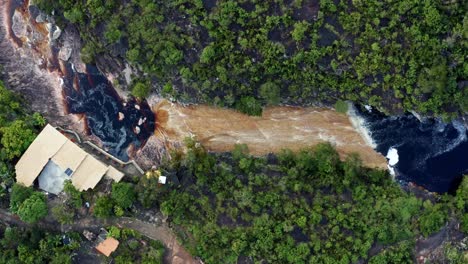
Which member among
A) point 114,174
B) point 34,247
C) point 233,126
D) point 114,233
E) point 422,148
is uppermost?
point 233,126

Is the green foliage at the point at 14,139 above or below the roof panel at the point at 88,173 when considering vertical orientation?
above

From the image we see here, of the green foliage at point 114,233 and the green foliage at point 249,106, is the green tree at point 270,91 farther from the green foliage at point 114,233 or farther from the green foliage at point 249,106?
the green foliage at point 114,233

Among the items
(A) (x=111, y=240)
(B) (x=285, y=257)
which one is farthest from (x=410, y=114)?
(A) (x=111, y=240)

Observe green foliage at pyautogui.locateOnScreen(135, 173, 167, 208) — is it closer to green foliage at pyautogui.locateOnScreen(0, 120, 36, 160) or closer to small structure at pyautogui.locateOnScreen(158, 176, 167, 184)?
small structure at pyautogui.locateOnScreen(158, 176, 167, 184)

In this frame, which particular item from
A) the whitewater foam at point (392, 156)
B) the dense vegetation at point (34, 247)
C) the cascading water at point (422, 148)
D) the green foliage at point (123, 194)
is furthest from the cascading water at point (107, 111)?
the whitewater foam at point (392, 156)

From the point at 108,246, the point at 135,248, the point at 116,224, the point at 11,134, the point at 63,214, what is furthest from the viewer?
the point at 11,134

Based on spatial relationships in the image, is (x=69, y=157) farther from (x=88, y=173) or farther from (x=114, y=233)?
(x=114, y=233)

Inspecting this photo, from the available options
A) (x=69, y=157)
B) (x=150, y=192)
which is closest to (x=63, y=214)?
(x=69, y=157)
